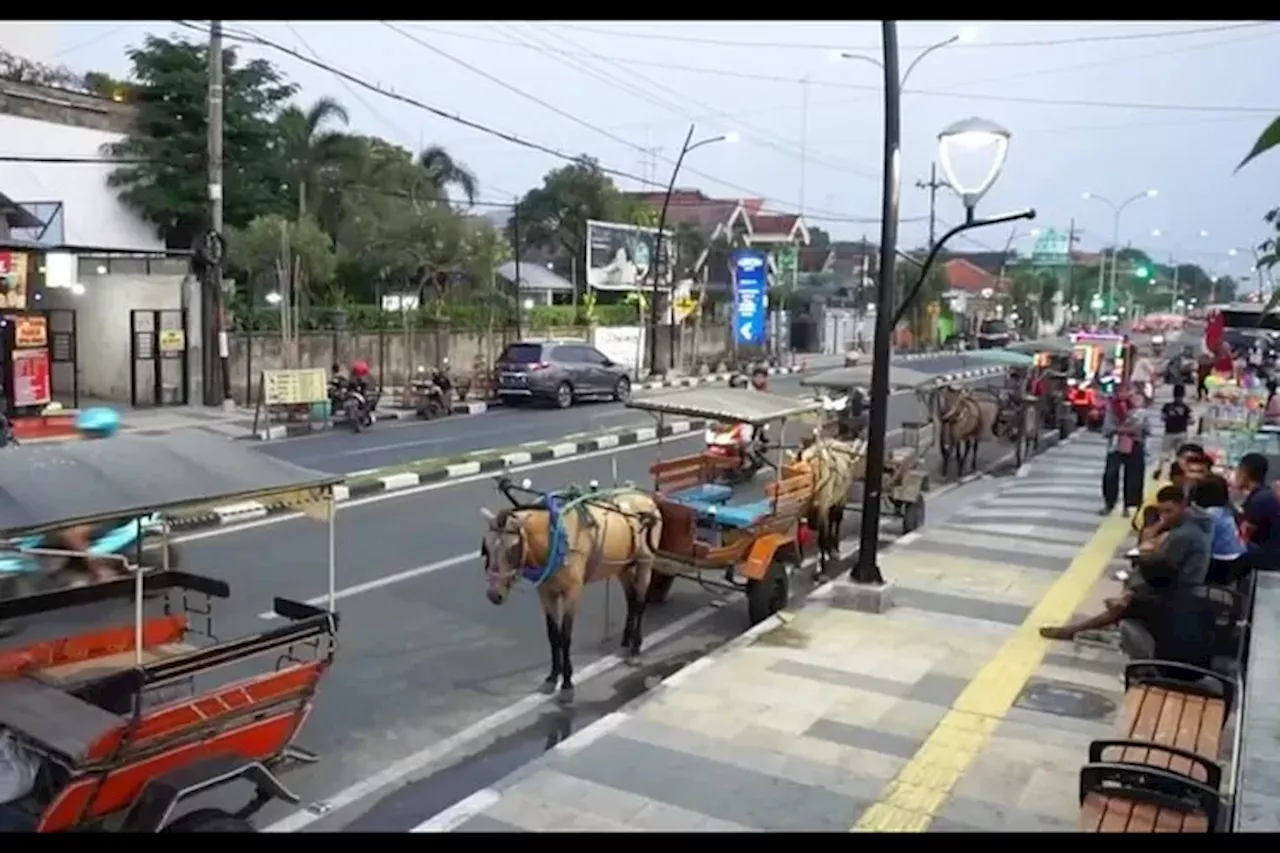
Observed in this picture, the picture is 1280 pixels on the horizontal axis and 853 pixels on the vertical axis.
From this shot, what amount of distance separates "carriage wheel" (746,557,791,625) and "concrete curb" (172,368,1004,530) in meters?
1.99

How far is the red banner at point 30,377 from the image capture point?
2119 centimetres

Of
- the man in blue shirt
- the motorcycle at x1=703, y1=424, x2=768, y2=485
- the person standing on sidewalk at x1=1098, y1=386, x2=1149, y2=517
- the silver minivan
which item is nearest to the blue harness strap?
the motorcycle at x1=703, y1=424, x2=768, y2=485

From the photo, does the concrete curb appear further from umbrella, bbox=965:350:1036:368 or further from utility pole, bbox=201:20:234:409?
utility pole, bbox=201:20:234:409

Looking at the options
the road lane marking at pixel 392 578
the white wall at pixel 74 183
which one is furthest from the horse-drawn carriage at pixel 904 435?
the white wall at pixel 74 183

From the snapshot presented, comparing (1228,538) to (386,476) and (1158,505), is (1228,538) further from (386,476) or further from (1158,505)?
(386,476)

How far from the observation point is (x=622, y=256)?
43.2 meters

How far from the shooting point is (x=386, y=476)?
16.4 metres

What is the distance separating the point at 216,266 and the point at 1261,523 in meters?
19.6

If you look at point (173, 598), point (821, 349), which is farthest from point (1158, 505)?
point (821, 349)

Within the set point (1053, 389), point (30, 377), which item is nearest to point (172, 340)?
point (30, 377)

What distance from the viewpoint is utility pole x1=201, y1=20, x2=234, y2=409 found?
72.4ft

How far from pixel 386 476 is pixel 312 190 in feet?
81.0

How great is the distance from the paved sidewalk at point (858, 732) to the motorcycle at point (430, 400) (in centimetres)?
1636

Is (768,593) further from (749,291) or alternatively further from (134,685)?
(749,291)
